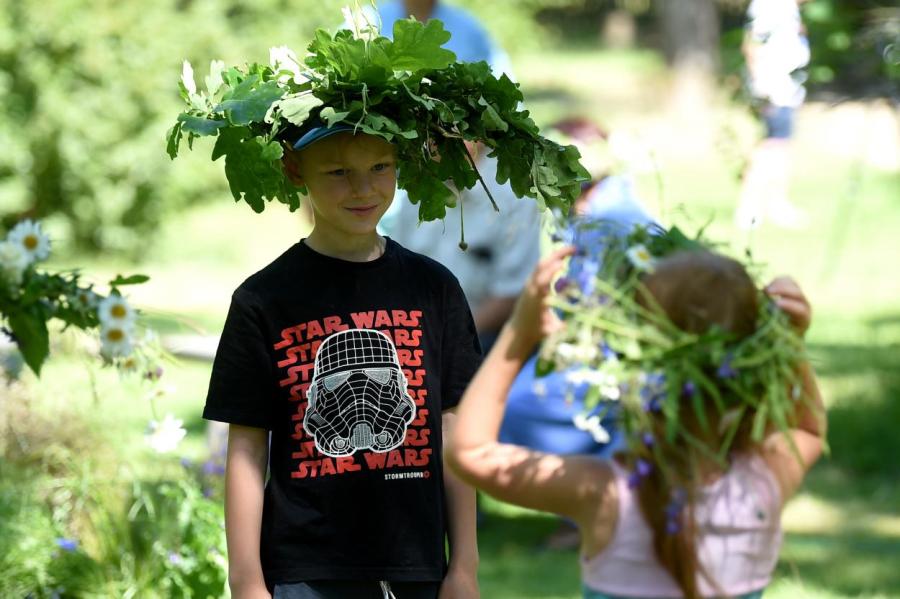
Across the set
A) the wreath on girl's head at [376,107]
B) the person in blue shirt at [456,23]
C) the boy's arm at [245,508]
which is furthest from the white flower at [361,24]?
the person in blue shirt at [456,23]

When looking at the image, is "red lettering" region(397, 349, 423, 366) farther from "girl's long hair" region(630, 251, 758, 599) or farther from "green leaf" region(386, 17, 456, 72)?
"girl's long hair" region(630, 251, 758, 599)

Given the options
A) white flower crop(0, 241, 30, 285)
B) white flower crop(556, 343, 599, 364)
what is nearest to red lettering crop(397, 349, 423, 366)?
white flower crop(556, 343, 599, 364)

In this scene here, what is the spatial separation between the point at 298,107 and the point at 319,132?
7 centimetres

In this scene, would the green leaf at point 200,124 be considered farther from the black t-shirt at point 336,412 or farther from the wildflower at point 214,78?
the black t-shirt at point 336,412

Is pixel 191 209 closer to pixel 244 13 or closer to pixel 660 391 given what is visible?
pixel 244 13

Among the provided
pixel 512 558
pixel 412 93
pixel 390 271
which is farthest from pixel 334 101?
pixel 512 558

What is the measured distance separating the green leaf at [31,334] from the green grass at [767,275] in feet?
0.73

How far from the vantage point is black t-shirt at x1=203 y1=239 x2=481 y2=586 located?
9.56 feet

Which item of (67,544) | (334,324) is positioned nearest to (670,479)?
(334,324)

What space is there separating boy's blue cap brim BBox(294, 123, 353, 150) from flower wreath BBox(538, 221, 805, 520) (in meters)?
0.63

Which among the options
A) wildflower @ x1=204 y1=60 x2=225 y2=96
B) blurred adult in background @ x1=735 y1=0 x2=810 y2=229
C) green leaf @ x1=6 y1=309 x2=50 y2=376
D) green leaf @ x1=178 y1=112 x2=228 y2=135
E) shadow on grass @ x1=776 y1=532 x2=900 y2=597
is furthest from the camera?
blurred adult in background @ x1=735 y1=0 x2=810 y2=229

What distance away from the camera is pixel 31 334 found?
11.3ft

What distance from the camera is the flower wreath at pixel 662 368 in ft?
7.75

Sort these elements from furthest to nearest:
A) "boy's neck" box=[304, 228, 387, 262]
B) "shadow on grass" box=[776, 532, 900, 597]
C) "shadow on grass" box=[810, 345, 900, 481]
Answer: "shadow on grass" box=[810, 345, 900, 481], "shadow on grass" box=[776, 532, 900, 597], "boy's neck" box=[304, 228, 387, 262]
